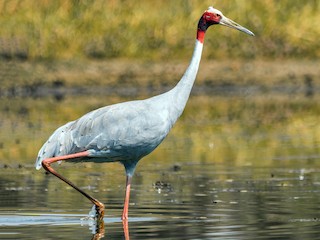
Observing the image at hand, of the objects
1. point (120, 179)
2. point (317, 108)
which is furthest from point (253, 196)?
point (317, 108)

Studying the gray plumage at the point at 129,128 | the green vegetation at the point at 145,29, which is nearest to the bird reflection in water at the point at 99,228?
the gray plumage at the point at 129,128

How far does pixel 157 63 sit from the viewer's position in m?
45.2

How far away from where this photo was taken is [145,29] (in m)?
46.6

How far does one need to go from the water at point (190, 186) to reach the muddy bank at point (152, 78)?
1320 cm

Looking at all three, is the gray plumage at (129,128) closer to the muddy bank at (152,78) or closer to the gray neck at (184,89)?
the gray neck at (184,89)

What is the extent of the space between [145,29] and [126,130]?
32763 millimetres

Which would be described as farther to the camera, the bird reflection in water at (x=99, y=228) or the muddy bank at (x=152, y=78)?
the muddy bank at (x=152, y=78)

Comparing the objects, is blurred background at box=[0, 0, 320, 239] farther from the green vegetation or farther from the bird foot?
the bird foot

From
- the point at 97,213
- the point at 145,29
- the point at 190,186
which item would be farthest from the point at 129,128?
the point at 145,29

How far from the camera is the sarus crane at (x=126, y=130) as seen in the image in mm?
13945

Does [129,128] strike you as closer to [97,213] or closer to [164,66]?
[97,213]

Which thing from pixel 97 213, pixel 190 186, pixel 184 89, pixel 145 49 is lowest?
pixel 97 213

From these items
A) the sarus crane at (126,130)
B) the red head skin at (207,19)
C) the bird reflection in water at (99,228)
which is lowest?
the bird reflection in water at (99,228)

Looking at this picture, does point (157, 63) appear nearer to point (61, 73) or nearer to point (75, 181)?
point (61, 73)
